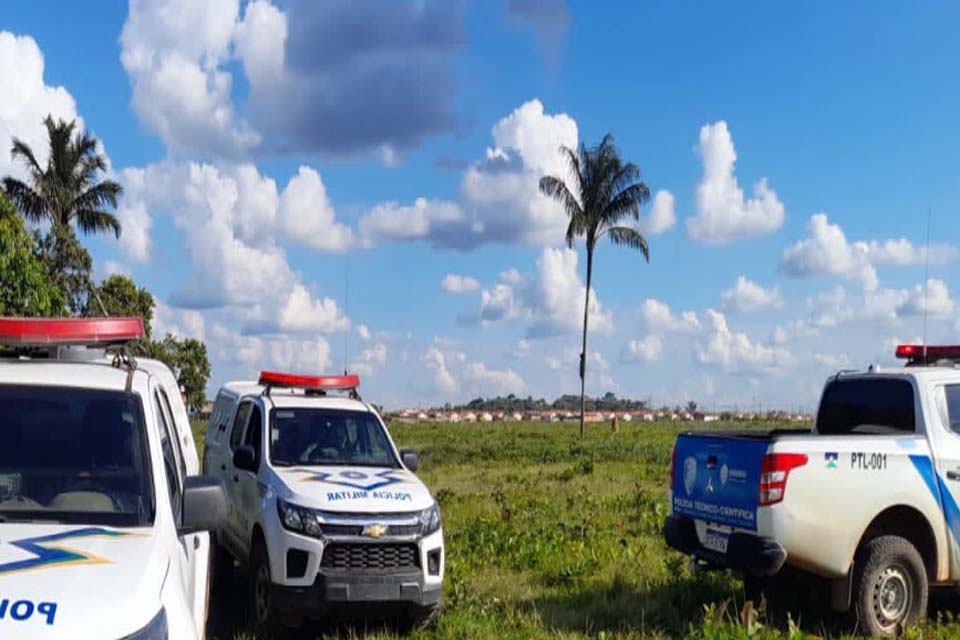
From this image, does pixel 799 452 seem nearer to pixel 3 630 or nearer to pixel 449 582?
pixel 449 582

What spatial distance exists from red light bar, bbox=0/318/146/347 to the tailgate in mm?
4413

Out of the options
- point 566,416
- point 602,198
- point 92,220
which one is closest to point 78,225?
point 92,220

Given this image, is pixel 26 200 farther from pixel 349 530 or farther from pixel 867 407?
pixel 867 407

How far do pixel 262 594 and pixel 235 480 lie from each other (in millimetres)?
1717

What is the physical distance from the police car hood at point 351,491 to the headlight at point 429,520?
5 cm

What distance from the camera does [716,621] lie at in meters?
7.62

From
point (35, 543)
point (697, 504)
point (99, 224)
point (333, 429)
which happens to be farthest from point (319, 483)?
point (99, 224)

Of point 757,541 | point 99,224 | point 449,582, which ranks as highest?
point 99,224

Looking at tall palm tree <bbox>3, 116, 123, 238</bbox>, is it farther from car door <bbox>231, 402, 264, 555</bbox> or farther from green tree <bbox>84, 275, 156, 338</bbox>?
car door <bbox>231, 402, 264, 555</bbox>

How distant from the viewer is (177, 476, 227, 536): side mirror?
450 cm

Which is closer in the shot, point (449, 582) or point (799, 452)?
point (799, 452)

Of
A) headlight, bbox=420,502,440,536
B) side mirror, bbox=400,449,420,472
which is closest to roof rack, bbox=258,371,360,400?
side mirror, bbox=400,449,420,472

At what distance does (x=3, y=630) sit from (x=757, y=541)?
18.1 ft

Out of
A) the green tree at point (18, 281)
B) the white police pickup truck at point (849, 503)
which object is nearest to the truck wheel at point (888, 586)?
the white police pickup truck at point (849, 503)
